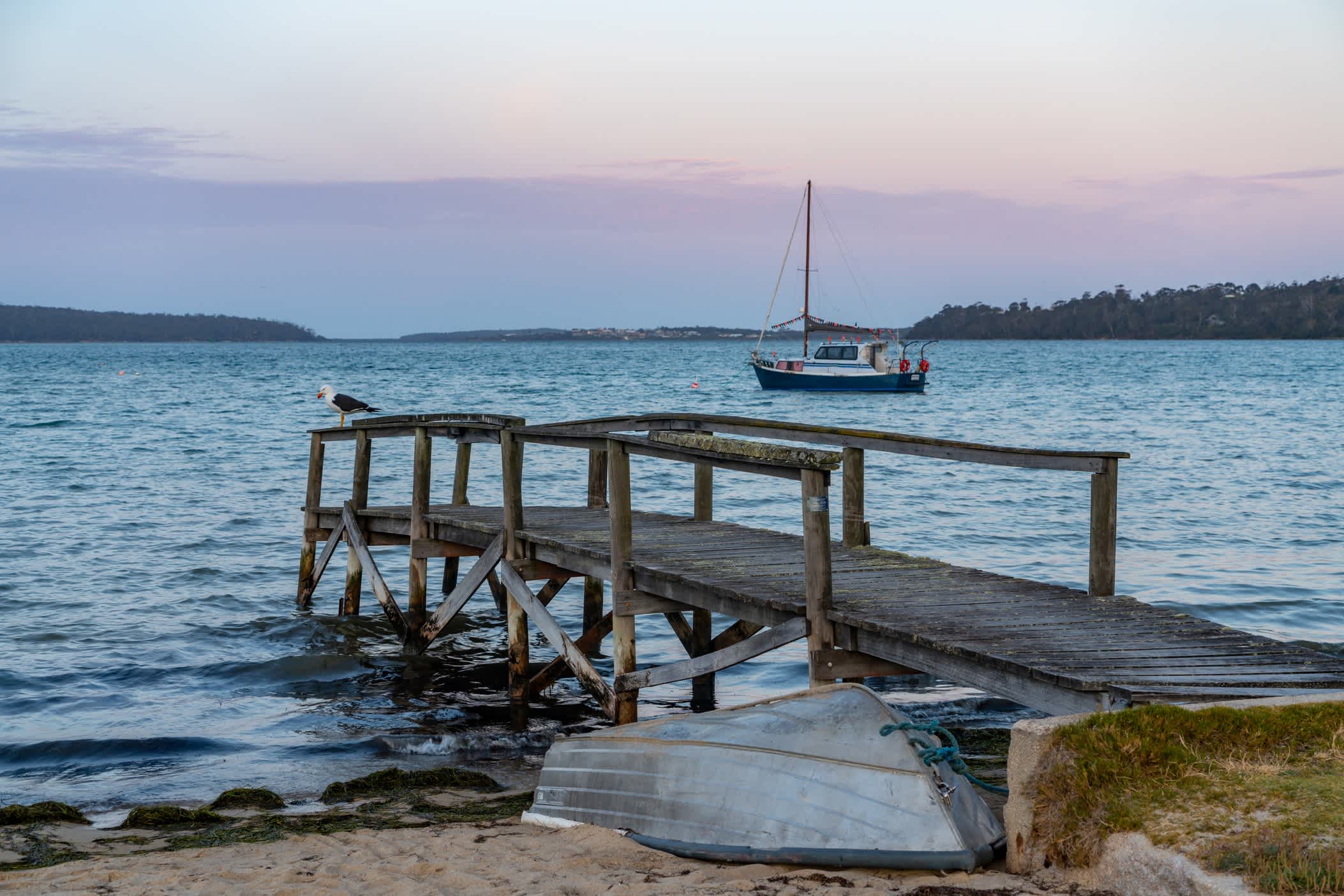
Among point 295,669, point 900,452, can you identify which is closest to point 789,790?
point 900,452

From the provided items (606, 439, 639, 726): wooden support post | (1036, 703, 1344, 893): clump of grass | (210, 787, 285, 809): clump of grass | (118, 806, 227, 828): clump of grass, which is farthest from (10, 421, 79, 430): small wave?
(1036, 703, 1344, 893): clump of grass

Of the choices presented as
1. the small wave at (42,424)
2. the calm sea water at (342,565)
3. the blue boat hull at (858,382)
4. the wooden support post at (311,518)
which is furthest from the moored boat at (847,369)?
the wooden support post at (311,518)

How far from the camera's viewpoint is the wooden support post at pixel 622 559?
7824 millimetres

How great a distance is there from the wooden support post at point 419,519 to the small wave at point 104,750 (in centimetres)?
257

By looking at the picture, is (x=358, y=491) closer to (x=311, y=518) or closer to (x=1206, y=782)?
(x=311, y=518)

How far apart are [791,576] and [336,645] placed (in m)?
6.15

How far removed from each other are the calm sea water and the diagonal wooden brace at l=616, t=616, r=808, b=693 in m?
0.99

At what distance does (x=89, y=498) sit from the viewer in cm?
2353

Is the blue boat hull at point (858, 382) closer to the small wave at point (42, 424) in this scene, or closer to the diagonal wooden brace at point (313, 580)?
the small wave at point (42, 424)

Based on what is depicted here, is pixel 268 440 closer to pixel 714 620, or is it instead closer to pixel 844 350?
pixel 714 620

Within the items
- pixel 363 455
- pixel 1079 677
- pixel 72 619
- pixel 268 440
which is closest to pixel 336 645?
pixel 363 455

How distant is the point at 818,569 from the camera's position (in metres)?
6.45

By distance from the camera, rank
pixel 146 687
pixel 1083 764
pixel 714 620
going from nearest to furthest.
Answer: pixel 1083 764
pixel 146 687
pixel 714 620

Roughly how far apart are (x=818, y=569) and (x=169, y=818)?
3.91 metres
